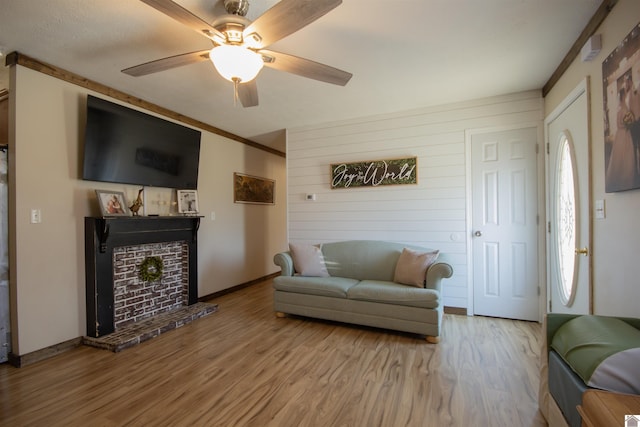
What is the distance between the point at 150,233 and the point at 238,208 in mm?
1696

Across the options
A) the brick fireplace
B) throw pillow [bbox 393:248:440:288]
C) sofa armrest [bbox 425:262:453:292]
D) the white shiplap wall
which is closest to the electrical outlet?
the brick fireplace

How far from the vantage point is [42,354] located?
241 centimetres

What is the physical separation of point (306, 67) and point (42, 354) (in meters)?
3.23

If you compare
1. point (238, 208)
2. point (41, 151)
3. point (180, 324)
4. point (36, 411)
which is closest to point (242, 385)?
point (36, 411)

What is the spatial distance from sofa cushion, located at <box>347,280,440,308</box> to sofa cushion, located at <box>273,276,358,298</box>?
0.36 ft

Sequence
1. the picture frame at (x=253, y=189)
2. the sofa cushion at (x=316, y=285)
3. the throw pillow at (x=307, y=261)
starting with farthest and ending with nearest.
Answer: the picture frame at (x=253, y=189) < the throw pillow at (x=307, y=261) < the sofa cushion at (x=316, y=285)

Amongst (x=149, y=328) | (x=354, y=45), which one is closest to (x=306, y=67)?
(x=354, y=45)

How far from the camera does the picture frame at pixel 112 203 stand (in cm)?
277

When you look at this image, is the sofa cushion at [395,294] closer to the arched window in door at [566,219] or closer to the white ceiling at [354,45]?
the arched window in door at [566,219]

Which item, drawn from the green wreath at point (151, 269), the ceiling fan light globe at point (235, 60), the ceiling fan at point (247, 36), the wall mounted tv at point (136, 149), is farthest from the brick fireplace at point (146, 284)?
the ceiling fan light globe at point (235, 60)

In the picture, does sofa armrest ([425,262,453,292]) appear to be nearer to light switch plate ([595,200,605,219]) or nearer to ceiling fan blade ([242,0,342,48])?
light switch plate ([595,200,605,219])

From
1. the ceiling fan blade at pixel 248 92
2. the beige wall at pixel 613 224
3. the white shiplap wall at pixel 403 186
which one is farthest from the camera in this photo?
the white shiplap wall at pixel 403 186

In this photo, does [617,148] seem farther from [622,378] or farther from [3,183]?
[3,183]

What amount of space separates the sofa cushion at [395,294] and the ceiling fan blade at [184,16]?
247cm
